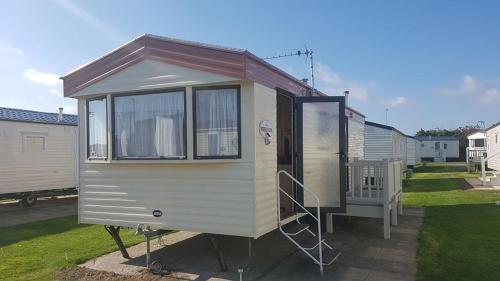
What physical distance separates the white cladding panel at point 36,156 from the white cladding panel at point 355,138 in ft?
31.7

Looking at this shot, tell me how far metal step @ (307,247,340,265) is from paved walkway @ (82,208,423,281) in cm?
8

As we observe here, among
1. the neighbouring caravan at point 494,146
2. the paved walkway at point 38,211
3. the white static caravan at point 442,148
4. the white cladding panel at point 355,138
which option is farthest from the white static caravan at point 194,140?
the white static caravan at point 442,148

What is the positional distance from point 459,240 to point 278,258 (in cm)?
314

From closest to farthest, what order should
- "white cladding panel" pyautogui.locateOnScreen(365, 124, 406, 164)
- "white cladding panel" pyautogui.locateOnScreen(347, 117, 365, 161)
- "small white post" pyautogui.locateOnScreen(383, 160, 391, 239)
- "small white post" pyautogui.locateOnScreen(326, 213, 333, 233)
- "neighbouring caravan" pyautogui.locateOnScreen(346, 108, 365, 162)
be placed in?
"small white post" pyautogui.locateOnScreen(383, 160, 391, 239) → "small white post" pyautogui.locateOnScreen(326, 213, 333, 233) → "neighbouring caravan" pyautogui.locateOnScreen(346, 108, 365, 162) → "white cladding panel" pyautogui.locateOnScreen(347, 117, 365, 161) → "white cladding panel" pyautogui.locateOnScreen(365, 124, 406, 164)

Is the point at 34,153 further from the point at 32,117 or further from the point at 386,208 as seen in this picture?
the point at 386,208

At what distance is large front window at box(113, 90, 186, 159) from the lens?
5473mm

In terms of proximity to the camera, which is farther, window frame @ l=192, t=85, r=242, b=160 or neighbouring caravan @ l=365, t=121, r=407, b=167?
neighbouring caravan @ l=365, t=121, r=407, b=167

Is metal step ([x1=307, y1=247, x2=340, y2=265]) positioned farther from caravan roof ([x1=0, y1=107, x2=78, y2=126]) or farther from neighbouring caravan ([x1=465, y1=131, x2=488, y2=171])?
neighbouring caravan ([x1=465, y1=131, x2=488, y2=171])

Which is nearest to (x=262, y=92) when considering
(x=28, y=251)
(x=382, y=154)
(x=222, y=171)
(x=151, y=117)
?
(x=222, y=171)

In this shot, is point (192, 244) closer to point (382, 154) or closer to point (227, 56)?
point (227, 56)

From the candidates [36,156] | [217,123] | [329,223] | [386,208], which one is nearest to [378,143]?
[329,223]

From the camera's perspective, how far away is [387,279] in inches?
203

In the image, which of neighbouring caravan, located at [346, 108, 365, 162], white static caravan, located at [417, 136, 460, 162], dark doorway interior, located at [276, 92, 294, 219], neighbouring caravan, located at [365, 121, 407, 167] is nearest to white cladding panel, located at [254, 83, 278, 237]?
dark doorway interior, located at [276, 92, 294, 219]

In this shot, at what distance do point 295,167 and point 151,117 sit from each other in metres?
2.19
